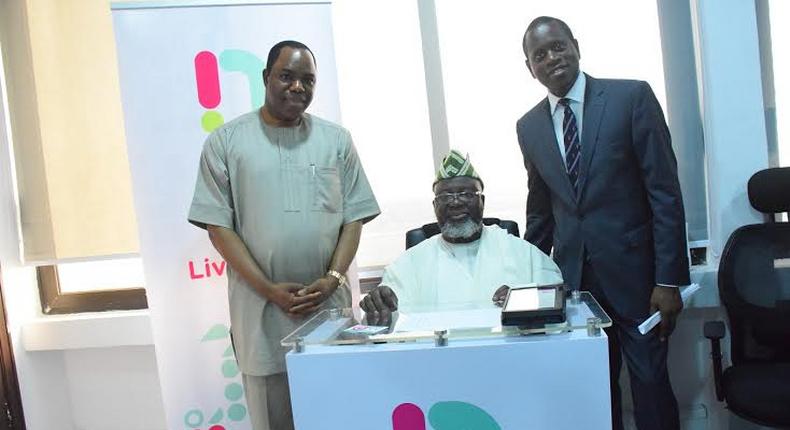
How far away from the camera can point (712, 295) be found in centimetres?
258

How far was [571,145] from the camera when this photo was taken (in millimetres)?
2031

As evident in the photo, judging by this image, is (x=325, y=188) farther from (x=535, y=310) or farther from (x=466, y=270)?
(x=535, y=310)

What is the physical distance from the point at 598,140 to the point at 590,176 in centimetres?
12

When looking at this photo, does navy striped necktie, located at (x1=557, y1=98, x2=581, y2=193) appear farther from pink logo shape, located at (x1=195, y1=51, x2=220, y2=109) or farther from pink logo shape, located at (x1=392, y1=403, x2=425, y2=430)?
pink logo shape, located at (x1=195, y1=51, x2=220, y2=109)

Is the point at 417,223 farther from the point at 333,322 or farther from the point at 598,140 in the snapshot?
the point at 333,322

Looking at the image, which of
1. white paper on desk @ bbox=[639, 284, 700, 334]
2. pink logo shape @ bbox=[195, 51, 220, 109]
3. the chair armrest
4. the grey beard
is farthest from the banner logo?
the chair armrest

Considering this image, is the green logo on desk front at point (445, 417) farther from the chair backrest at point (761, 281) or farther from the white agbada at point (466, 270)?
the chair backrest at point (761, 281)

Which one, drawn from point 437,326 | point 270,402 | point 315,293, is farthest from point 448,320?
point 270,402

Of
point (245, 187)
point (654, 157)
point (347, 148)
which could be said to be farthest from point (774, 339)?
point (245, 187)

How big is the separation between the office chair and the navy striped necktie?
30.4 inches

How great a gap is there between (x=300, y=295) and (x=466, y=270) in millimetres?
578

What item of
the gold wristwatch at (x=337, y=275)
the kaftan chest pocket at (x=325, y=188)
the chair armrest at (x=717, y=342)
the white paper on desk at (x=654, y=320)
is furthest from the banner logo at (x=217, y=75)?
the chair armrest at (x=717, y=342)

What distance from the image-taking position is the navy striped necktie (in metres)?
2.02

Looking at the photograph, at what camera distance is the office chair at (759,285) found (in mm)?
2244
